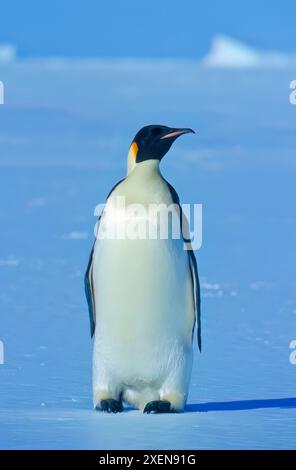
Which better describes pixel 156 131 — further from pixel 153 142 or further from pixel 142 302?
pixel 142 302

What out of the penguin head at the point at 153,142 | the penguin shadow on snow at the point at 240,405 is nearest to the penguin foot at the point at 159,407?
the penguin shadow on snow at the point at 240,405

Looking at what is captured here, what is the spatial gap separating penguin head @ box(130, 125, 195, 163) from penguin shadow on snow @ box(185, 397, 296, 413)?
0.82 m

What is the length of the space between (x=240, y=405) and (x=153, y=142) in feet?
2.95

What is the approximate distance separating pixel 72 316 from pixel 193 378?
161 cm

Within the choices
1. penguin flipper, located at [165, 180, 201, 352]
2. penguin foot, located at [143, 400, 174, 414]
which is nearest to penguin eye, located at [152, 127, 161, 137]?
penguin flipper, located at [165, 180, 201, 352]

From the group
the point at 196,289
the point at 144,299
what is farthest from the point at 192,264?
the point at 144,299

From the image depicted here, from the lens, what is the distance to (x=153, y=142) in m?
4.50

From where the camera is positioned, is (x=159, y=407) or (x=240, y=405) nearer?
(x=159, y=407)

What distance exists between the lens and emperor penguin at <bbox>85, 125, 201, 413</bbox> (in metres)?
4.41

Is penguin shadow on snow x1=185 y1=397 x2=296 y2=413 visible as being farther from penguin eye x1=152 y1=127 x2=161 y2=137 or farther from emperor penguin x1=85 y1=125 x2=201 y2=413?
penguin eye x1=152 y1=127 x2=161 y2=137

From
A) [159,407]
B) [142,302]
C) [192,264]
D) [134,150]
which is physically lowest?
[159,407]

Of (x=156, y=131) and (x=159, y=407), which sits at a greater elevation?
(x=156, y=131)
